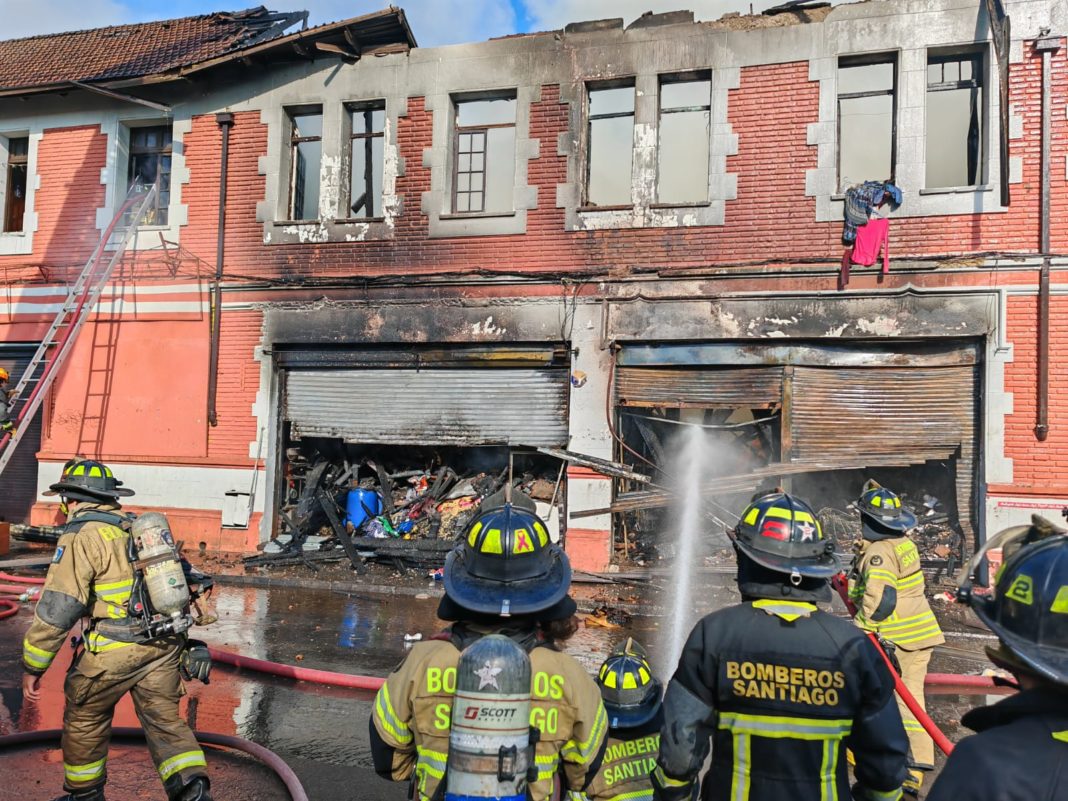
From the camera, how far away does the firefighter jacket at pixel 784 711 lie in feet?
7.76

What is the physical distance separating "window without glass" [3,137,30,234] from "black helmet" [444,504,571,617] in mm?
15123

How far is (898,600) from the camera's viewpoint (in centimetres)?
471

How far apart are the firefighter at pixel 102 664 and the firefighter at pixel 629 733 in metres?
2.20

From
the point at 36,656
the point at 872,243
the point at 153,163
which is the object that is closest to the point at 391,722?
the point at 36,656

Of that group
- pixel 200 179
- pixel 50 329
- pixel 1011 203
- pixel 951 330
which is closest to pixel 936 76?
pixel 1011 203

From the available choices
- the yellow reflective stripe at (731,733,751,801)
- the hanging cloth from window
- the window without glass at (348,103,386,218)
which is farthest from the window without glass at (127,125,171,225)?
the yellow reflective stripe at (731,733,751,801)

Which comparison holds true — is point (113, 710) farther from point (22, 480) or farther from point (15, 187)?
point (15, 187)

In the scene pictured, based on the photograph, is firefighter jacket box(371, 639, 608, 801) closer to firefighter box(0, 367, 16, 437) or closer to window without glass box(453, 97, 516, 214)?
window without glass box(453, 97, 516, 214)

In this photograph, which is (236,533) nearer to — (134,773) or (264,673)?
(264,673)

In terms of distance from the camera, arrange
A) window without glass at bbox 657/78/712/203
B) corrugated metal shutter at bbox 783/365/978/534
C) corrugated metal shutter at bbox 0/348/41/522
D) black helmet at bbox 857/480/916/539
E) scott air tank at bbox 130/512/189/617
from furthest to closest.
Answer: corrugated metal shutter at bbox 0/348/41/522 < window without glass at bbox 657/78/712/203 < corrugated metal shutter at bbox 783/365/978/534 < black helmet at bbox 857/480/916/539 < scott air tank at bbox 130/512/189/617

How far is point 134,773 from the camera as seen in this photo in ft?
15.0

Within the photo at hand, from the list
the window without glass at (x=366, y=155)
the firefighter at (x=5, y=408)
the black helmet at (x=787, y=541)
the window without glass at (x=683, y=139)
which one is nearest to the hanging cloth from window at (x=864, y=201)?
the window without glass at (x=683, y=139)

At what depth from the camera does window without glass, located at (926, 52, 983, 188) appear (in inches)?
382

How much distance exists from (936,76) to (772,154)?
7.33 ft
